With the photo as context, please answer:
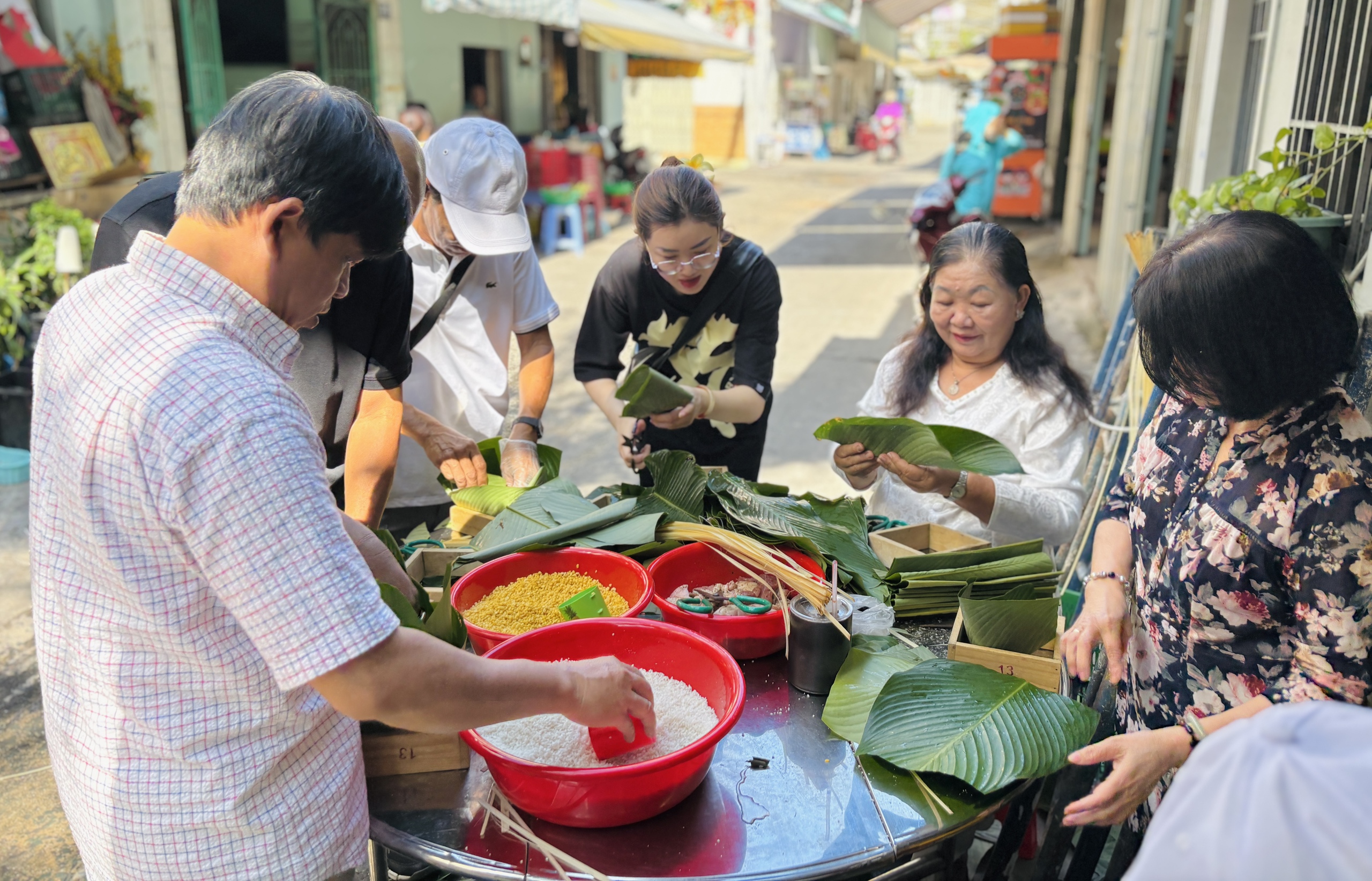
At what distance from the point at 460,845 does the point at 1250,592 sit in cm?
116

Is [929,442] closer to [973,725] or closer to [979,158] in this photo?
[973,725]

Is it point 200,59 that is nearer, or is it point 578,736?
point 578,736

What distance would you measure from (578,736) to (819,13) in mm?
24033

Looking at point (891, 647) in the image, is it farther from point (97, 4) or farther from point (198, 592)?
point (97, 4)

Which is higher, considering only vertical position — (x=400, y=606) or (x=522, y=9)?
(x=522, y=9)

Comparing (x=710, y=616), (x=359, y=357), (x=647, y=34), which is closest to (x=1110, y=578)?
(x=710, y=616)

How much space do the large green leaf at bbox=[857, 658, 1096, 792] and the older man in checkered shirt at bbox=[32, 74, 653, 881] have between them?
1.55 ft

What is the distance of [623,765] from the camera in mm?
1298

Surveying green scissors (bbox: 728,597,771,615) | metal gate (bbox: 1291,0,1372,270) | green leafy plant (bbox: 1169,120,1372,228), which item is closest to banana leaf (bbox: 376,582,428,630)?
green scissors (bbox: 728,597,771,615)

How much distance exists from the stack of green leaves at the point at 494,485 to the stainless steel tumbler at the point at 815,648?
2.43 ft

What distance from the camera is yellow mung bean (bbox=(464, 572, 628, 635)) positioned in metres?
1.69

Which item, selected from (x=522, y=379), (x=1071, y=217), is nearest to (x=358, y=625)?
(x=522, y=379)

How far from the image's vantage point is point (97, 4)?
22.0 feet

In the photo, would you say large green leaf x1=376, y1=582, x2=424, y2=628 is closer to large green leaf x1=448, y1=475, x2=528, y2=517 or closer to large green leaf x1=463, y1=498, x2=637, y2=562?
large green leaf x1=463, y1=498, x2=637, y2=562
